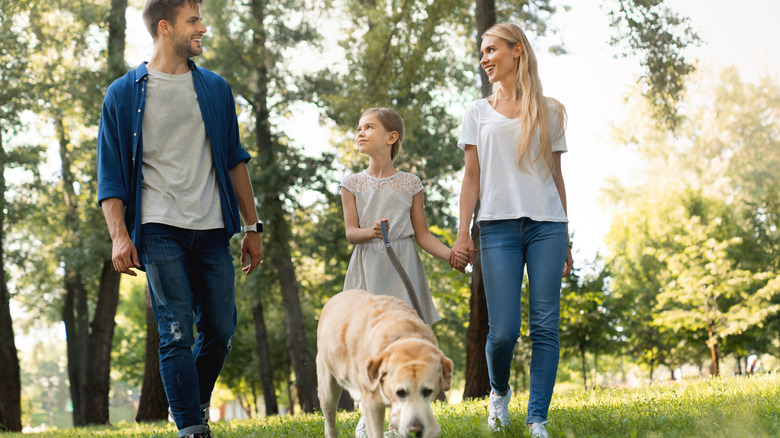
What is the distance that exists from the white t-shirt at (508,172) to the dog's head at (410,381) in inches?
67.3

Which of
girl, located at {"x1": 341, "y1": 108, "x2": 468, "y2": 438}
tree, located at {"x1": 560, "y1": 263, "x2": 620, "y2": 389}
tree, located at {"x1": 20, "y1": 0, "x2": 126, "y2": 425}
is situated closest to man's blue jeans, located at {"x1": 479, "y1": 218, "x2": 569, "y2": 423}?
girl, located at {"x1": 341, "y1": 108, "x2": 468, "y2": 438}

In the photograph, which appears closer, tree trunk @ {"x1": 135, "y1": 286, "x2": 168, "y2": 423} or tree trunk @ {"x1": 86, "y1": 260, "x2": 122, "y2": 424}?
tree trunk @ {"x1": 135, "y1": 286, "x2": 168, "y2": 423}

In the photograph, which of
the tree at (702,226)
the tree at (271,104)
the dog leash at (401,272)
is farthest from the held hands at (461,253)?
the tree at (702,226)

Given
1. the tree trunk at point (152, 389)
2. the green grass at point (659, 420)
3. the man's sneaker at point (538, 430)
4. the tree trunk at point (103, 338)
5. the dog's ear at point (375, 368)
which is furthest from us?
the tree trunk at point (103, 338)

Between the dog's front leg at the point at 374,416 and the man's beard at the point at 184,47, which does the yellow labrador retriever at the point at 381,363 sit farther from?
the man's beard at the point at 184,47

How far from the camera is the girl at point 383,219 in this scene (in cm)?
565

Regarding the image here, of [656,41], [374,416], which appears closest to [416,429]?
[374,416]

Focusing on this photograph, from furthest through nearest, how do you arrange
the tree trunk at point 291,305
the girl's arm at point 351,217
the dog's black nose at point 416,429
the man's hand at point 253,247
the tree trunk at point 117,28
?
1. the tree trunk at point 291,305
2. the tree trunk at point 117,28
3. the girl's arm at point 351,217
4. the man's hand at point 253,247
5. the dog's black nose at point 416,429

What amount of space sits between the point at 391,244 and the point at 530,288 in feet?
3.86

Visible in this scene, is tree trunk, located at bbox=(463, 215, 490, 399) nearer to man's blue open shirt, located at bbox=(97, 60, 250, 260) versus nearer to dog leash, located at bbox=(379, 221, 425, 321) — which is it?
dog leash, located at bbox=(379, 221, 425, 321)

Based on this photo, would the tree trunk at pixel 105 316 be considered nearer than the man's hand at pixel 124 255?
No

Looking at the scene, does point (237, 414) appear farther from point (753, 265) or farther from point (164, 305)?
point (164, 305)

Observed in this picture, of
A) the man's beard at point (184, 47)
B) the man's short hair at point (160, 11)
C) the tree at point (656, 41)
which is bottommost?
the man's beard at point (184, 47)

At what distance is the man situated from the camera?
187 inches
